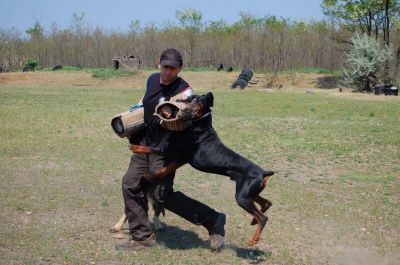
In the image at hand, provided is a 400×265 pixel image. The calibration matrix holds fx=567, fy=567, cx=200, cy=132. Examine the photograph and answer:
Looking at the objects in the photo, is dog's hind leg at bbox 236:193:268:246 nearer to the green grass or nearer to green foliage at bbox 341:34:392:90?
green foliage at bbox 341:34:392:90

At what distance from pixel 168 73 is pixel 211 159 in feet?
2.99

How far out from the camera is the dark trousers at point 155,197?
5.51 meters

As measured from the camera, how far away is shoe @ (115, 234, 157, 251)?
5538 mm

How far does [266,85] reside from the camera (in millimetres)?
38031

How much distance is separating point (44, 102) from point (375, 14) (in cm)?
2617

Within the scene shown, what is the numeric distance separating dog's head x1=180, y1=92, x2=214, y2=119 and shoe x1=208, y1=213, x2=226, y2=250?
112cm

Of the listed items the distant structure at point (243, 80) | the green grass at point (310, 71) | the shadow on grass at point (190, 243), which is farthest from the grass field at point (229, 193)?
the green grass at point (310, 71)

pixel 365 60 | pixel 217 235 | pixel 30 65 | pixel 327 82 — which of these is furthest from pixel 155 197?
pixel 30 65

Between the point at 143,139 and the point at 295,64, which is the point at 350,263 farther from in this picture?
the point at 295,64

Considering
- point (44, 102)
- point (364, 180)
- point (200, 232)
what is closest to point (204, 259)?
point (200, 232)

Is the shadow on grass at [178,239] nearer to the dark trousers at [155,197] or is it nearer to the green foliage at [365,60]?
the dark trousers at [155,197]

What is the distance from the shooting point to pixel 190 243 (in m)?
5.91

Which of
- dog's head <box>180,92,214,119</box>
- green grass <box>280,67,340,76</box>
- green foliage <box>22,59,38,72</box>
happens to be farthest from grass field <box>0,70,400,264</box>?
green foliage <box>22,59,38,72</box>

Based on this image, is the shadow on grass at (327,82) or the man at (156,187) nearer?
the man at (156,187)
